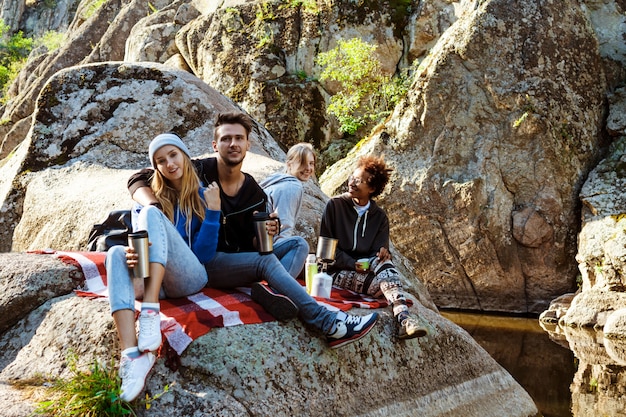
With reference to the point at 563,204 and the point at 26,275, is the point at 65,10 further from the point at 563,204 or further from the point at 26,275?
the point at 26,275

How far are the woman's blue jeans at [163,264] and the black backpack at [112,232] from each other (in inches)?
34.7

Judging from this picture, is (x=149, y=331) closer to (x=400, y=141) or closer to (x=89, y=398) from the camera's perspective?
(x=89, y=398)

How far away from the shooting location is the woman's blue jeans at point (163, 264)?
11.6 feet

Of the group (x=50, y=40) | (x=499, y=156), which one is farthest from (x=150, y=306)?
(x=50, y=40)

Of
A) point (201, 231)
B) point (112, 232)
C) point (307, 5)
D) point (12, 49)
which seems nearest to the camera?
point (201, 231)

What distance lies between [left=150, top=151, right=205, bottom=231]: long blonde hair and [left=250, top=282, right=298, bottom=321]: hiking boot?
0.60 metres

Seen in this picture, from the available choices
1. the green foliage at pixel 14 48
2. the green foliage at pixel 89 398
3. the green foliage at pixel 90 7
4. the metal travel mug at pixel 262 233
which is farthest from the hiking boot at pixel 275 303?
the green foliage at pixel 14 48

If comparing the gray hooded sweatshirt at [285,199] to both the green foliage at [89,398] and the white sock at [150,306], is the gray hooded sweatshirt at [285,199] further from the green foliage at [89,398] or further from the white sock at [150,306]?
the green foliage at [89,398]

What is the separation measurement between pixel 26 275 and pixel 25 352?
592 mm

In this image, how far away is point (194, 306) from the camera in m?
4.04

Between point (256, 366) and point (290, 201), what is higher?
point (290, 201)

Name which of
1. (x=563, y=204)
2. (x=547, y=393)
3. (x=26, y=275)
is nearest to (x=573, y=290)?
(x=563, y=204)

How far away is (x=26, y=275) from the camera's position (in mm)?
4309

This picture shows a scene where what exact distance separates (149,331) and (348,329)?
133 centimetres
